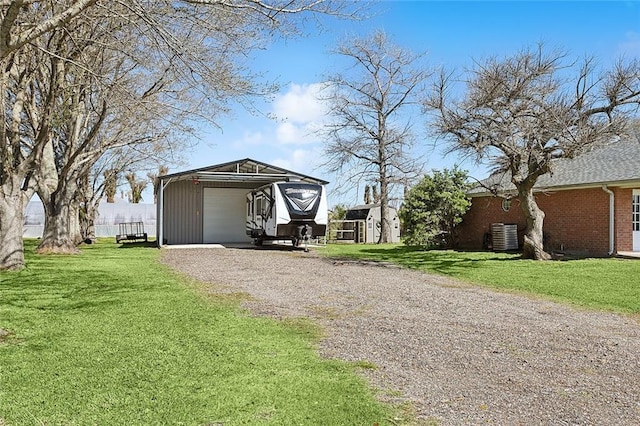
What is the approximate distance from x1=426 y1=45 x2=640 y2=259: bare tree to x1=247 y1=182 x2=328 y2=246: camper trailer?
5.56m

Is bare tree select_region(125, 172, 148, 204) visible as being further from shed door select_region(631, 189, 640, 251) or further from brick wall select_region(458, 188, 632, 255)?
A: shed door select_region(631, 189, 640, 251)

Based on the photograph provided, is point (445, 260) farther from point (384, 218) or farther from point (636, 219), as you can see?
point (384, 218)

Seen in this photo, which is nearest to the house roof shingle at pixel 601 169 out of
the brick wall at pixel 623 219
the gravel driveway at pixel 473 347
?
the brick wall at pixel 623 219

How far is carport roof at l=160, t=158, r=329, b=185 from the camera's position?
20625mm

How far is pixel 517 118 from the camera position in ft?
47.1

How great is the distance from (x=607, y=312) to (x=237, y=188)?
62.9 ft

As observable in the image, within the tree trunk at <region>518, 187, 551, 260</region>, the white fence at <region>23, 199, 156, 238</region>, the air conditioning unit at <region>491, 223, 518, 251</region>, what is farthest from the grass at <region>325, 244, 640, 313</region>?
the white fence at <region>23, 199, 156, 238</region>

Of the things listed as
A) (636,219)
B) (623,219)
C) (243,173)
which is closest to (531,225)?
(623,219)

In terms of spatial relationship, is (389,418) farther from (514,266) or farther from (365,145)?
(365,145)

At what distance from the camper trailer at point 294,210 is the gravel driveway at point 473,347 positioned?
26.5ft

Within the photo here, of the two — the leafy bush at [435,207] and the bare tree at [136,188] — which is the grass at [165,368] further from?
the bare tree at [136,188]

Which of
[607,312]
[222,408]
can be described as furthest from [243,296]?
[607,312]

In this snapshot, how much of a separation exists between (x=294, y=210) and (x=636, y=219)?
11.3 m

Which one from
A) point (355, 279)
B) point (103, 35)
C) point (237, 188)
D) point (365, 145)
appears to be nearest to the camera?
point (103, 35)
